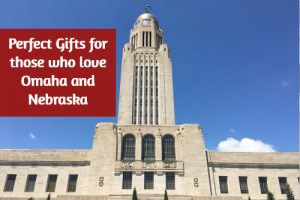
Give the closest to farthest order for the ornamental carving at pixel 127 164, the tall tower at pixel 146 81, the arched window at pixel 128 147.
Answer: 1. the ornamental carving at pixel 127 164
2. the arched window at pixel 128 147
3. the tall tower at pixel 146 81

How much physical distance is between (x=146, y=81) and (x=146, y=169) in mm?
29494

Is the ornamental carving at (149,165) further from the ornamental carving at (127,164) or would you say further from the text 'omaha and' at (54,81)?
the text 'omaha and' at (54,81)

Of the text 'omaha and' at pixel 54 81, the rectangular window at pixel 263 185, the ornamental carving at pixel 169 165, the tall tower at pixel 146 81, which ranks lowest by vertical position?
the rectangular window at pixel 263 185

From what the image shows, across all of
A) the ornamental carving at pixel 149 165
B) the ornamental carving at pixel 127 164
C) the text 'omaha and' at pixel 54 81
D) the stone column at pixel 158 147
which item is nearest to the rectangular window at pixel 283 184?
the stone column at pixel 158 147

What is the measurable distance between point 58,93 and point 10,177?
19495 millimetres

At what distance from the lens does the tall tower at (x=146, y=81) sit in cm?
5822

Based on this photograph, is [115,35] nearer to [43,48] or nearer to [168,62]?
[43,48]

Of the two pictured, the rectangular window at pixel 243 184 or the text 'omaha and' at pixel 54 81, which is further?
the rectangular window at pixel 243 184

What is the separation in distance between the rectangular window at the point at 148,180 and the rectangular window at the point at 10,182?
764 inches

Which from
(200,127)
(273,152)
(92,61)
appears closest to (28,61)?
(92,61)

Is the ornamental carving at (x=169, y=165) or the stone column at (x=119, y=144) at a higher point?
the stone column at (x=119, y=144)

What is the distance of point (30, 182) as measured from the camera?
38.3 m

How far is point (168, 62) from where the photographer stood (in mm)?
65125

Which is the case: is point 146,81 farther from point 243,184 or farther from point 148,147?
point 243,184
